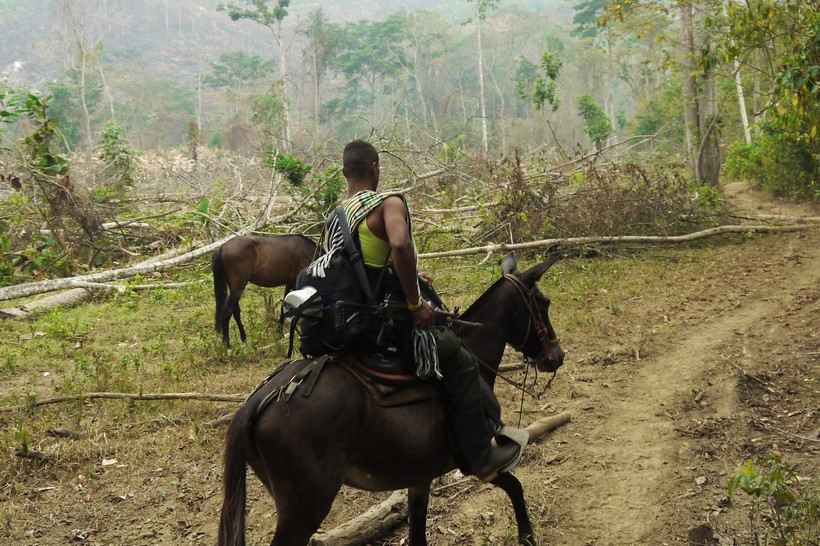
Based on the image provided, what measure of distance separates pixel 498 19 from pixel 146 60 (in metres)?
39.8

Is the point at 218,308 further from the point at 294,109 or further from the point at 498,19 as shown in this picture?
the point at 498,19

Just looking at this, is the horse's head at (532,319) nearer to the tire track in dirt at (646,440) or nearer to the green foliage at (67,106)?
the tire track in dirt at (646,440)

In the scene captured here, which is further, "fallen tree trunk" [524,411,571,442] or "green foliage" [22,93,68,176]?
"green foliage" [22,93,68,176]

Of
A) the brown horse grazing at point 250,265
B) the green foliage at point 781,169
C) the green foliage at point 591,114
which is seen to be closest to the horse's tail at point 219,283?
the brown horse grazing at point 250,265

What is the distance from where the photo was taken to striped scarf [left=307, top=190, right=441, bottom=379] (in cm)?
340

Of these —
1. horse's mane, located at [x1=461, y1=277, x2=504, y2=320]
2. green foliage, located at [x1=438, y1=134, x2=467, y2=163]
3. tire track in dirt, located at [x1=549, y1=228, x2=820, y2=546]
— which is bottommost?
tire track in dirt, located at [x1=549, y1=228, x2=820, y2=546]

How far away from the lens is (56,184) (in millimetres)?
12531

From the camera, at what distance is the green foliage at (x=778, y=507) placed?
139 inches

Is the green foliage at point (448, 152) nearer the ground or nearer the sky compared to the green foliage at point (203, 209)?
nearer the sky

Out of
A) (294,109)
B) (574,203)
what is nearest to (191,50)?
(294,109)

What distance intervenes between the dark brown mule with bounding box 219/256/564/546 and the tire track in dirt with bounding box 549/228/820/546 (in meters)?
1.55

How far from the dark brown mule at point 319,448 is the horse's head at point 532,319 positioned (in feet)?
2.89

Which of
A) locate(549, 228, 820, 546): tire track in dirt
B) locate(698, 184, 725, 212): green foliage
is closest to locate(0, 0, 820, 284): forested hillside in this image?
locate(698, 184, 725, 212): green foliage

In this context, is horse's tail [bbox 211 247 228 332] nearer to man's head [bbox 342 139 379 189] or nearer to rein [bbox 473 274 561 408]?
rein [bbox 473 274 561 408]
